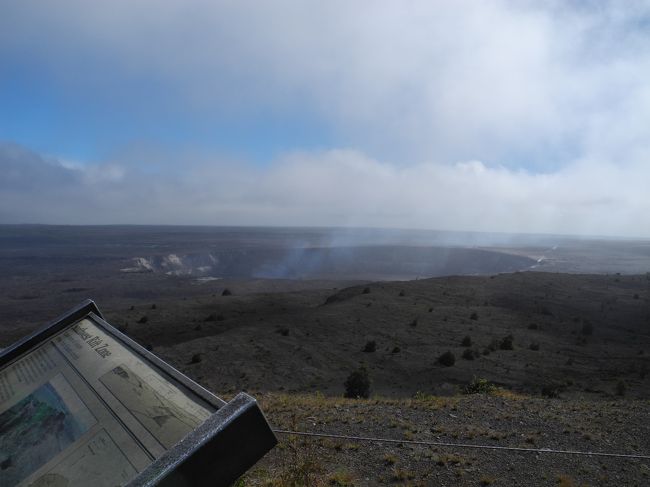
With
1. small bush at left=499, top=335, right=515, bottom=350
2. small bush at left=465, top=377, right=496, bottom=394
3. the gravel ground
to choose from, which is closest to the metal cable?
the gravel ground

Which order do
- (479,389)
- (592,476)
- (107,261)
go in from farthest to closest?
(107,261)
(479,389)
(592,476)

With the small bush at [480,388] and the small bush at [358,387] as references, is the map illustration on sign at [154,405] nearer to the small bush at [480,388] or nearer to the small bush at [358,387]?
the small bush at [358,387]

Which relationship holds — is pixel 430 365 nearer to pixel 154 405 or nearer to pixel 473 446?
pixel 473 446

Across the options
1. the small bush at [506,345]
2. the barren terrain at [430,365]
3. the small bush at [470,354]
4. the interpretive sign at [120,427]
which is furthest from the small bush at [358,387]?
the interpretive sign at [120,427]

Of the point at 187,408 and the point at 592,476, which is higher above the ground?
the point at 187,408

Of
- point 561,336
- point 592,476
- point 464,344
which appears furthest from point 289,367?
point 561,336

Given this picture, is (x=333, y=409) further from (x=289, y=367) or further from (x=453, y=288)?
(x=453, y=288)

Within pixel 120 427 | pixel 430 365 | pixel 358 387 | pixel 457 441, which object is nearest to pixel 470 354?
pixel 430 365
